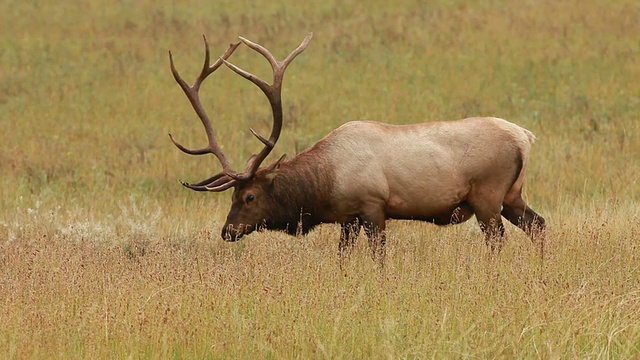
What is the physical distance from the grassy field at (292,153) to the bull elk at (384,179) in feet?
1.00

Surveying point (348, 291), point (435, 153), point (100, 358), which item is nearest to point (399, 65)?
point (435, 153)

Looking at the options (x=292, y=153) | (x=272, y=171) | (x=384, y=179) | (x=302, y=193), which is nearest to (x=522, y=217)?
(x=384, y=179)

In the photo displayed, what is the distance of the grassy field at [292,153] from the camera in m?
Result: 6.04

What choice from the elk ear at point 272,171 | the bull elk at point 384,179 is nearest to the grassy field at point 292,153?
the bull elk at point 384,179

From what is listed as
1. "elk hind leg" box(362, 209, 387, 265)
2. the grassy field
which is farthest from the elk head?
"elk hind leg" box(362, 209, 387, 265)

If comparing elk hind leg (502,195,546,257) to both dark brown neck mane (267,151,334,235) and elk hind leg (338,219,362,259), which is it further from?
dark brown neck mane (267,151,334,235)

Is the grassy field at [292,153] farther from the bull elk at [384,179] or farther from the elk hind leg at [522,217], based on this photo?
the bull elk at [384,179]

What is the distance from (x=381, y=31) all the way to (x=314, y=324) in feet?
53.0

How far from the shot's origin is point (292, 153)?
46.7 feet

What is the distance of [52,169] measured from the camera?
44.8ft

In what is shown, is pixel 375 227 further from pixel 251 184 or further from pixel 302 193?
pixel 251 184

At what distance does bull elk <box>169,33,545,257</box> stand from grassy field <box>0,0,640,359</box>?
304 mm

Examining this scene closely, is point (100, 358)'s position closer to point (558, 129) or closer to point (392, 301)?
point (392, 301)

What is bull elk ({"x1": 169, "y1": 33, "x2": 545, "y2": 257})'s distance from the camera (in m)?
8.93
